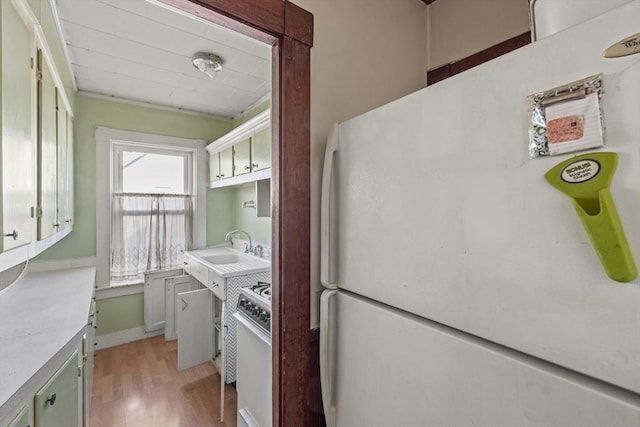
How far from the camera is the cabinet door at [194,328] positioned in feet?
7.63

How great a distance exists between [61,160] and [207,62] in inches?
46.8

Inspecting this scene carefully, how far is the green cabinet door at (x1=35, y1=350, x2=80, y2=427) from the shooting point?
37.8 inches

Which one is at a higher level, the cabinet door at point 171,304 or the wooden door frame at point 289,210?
the wooden door frame at point 289,210

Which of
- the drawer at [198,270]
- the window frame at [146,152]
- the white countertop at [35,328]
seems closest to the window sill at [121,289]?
the drawer at [198,270]

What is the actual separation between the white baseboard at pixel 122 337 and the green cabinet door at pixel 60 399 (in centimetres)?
191

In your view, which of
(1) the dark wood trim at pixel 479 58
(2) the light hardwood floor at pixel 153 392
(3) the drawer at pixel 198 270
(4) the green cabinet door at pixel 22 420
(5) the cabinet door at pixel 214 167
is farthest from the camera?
(5) the cabinet door at pixel 214 167

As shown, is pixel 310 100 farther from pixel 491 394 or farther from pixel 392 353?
pixel 491 394

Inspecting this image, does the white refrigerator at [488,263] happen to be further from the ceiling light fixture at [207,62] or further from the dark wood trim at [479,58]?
the ceiling light fixture at [207,62]

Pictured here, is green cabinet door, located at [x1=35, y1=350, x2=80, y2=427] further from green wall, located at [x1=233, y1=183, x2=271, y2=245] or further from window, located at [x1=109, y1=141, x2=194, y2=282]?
window, located at [x1=109, y1=141, x2=194, y2=282]

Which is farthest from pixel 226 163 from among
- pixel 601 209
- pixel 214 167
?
pixel 601 209

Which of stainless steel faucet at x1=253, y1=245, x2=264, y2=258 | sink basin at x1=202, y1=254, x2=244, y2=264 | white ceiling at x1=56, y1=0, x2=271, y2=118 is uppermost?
white ceiling at x1=56, y1=0, x2=271, y2=118

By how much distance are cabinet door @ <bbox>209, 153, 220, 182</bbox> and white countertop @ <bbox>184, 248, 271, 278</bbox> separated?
Answer: 81 cm

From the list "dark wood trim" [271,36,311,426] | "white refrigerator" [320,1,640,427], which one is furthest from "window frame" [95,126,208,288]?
Result: "white refrigerator" [320,1,640,427]

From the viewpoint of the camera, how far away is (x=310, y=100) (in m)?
1.08
